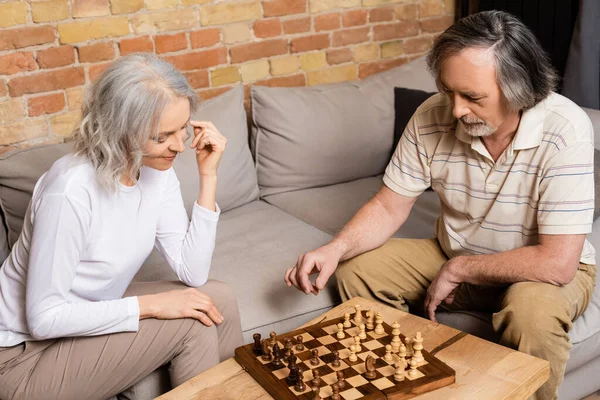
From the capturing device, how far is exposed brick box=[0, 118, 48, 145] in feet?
8.38

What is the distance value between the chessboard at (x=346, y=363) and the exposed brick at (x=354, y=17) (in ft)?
6.31

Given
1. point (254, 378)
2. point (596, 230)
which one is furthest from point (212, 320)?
point (596, 230)

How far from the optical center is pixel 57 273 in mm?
1628

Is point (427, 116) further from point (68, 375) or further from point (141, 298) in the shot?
point (68, 375)

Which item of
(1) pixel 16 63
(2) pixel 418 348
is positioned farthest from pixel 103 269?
(1) pixel 16 63

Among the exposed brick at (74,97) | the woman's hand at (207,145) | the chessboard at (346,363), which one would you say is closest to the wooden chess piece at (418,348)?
the chessboard at (346,363)

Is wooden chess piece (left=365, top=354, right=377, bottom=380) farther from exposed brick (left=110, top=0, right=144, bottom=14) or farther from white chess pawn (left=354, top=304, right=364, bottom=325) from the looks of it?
exposed brick (left=110, top=0, right=144, bottom=14)

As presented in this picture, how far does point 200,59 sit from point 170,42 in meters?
0.15

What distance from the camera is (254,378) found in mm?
1567

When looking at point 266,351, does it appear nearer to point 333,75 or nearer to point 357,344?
point 357,344

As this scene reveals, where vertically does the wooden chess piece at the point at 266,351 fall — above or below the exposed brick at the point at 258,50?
below

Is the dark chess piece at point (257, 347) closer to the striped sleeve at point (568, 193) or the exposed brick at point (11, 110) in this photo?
the striped sleeve at point (568, 193)

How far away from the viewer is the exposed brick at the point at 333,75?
3320 millimetres

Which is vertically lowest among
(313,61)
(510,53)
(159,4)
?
(313,61)
